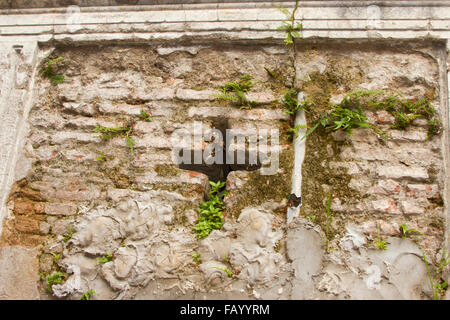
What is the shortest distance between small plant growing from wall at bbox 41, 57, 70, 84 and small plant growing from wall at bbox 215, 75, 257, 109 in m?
1.16

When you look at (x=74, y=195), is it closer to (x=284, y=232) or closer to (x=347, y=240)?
(x=284, y=232)

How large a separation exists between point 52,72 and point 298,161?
187 centimetres

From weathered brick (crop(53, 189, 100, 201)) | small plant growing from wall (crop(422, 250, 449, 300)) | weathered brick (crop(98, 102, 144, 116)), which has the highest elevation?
weathered brick (crop(98, 102, 144, 116))

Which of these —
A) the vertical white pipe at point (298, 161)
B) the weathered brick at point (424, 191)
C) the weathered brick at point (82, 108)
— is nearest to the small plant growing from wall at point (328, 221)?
the vertical white pipe at point (298, 161)

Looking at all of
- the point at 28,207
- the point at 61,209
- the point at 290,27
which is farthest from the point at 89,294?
the point at 290,27

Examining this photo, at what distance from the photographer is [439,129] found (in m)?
2.33

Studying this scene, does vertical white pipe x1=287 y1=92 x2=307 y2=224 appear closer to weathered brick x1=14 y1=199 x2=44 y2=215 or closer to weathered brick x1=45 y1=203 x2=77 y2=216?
weathered brick x1=45 y1=203 x2=77 y2=216

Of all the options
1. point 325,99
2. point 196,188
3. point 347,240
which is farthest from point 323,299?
point 325,99

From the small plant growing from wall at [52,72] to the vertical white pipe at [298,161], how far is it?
167 cm

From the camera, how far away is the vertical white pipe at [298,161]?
2281 millimetres

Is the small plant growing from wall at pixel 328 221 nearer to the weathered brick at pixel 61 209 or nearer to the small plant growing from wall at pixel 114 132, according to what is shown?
the small plant growing from wall at pixel 114 132

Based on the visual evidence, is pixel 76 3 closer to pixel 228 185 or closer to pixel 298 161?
pixel 228 185

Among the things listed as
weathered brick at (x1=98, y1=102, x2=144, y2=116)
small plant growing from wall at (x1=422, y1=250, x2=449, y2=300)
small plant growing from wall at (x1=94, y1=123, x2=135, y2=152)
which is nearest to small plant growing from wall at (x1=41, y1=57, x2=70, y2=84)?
weathered brick at (x1=98, y1=102, x2=144, y2=116)

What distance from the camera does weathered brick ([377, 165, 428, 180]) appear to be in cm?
227
